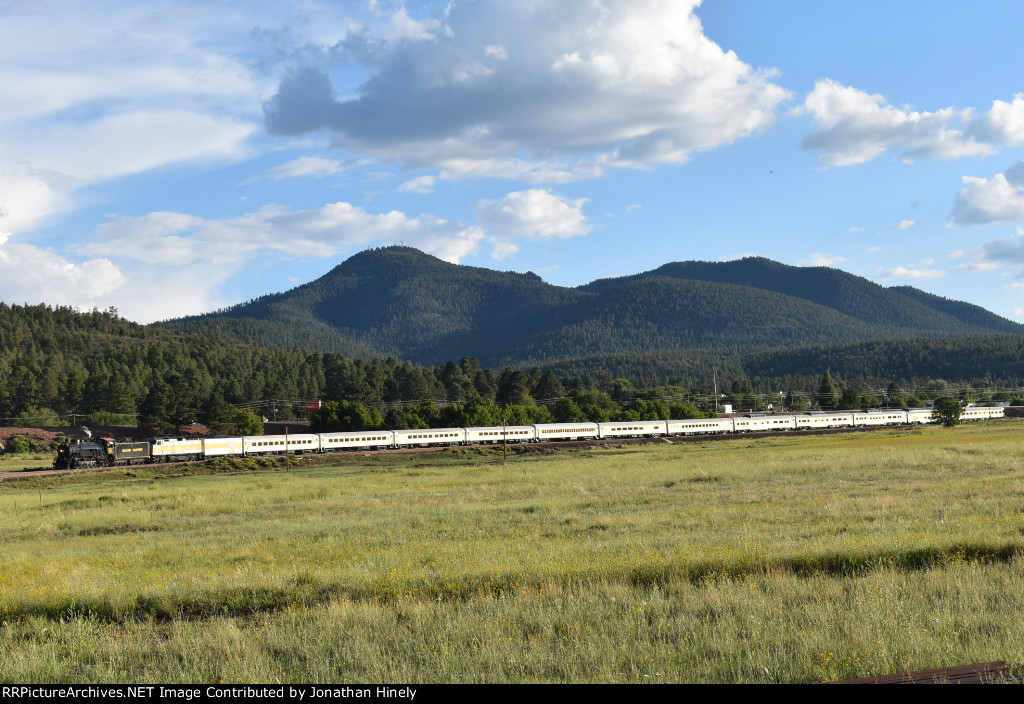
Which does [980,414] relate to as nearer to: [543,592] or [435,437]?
[435,437]

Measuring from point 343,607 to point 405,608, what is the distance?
3.13 ft

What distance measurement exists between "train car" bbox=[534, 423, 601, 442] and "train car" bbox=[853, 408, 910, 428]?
1495 inches

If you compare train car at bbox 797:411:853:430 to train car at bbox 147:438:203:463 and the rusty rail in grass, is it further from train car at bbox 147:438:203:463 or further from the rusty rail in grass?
the rusty rail in grass

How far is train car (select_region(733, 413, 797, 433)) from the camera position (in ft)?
340

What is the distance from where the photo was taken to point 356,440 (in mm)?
85312

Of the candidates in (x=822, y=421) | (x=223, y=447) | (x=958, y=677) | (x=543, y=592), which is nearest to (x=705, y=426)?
(x=822, y=421)

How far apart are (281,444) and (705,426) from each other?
180ft

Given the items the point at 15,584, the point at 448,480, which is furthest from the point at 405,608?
the point at 448,480

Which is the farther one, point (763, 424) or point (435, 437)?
point (763, 424)

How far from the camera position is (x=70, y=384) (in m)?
128

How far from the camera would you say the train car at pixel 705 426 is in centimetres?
10319

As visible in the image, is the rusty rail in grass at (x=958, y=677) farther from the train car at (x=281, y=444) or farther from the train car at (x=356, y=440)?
the train car at (x=356, y=440)
